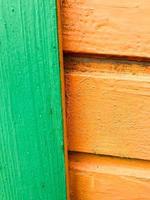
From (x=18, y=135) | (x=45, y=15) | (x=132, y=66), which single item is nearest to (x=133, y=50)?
(x=132, y=66)

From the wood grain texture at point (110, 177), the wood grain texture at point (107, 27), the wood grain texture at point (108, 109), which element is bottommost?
the wood grain texture at point (110, 177)

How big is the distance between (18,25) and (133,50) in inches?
7.7

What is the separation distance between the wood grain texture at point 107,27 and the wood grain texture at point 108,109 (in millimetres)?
38

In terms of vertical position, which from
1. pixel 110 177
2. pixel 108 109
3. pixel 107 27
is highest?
pixel 107 27

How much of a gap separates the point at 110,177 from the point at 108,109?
0.16 meters

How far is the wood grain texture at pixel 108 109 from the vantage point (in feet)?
2.03

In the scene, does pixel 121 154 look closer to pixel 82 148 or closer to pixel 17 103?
pixel 82 148

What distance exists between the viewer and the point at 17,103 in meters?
0.63

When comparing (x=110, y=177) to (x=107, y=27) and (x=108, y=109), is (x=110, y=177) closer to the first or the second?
(x=108, y=109)

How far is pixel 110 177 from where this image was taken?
72 cm

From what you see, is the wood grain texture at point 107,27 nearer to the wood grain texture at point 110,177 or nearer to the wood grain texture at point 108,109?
the wood grain texture at point 108,109

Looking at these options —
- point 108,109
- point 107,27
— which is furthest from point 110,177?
point 107,27

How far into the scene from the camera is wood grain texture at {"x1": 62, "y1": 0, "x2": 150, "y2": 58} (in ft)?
1.79

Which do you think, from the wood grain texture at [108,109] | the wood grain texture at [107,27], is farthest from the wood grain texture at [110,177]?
the wood grain texture at [107,27]
